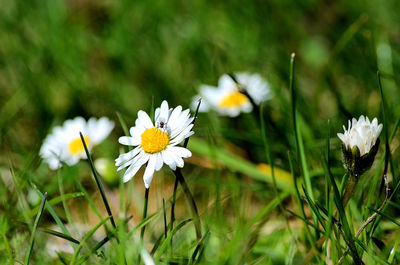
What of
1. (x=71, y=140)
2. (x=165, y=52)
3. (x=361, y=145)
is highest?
(x=165, y=52)

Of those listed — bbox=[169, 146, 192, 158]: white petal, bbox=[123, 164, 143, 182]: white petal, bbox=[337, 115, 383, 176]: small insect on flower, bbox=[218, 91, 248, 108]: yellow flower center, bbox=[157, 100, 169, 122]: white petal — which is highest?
bbox=[218, 91, 248, 108]: yellow flower center

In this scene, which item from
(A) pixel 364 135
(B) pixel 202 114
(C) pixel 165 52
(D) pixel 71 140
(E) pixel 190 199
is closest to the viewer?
(A) pixel 364 135

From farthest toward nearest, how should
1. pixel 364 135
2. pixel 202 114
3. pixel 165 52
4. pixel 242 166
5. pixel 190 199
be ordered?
pixel 165 52 → pixel 202 114 → pixel 242 166 → pixel 190 199 → pixel 364 135

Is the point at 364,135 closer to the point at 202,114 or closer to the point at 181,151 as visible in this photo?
the point at 181,151

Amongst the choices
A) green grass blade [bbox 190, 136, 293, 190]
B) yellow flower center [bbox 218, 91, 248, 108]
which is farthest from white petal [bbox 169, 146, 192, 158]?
yellow flower center [bbox 218, 91, 248, 108]

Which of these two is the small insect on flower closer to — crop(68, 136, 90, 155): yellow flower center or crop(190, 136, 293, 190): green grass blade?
crop(190, 136, 293, 190): green grass blade

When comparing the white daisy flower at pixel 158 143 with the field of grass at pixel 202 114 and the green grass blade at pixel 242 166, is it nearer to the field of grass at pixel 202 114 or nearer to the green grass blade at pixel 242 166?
the field of grass at pixel 202 114

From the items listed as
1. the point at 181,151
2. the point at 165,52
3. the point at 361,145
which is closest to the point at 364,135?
the point at 361,145
